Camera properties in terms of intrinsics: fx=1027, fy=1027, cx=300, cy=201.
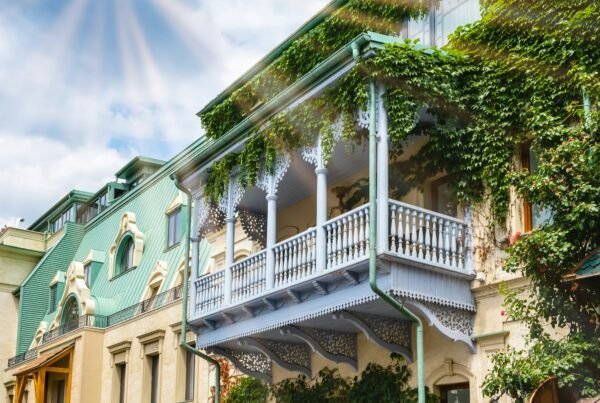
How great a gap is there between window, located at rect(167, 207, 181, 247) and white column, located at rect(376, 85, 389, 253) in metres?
14.6

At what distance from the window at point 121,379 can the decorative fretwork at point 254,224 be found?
10.3m

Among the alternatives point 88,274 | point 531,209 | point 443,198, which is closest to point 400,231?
point 531,209

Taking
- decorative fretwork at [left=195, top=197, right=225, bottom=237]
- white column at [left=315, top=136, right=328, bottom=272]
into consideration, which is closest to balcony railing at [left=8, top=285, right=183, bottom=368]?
decorative fretwork at [left=195, top=197, right=225, bottom=237]

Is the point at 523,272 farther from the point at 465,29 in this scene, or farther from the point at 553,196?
the point at 465,29

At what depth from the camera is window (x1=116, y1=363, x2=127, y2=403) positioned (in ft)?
101

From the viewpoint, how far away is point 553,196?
1374 centimetres

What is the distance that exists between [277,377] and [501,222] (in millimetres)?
6981

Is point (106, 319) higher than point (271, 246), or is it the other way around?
point (106, 319)

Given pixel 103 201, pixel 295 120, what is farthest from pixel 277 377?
pixel 103 201

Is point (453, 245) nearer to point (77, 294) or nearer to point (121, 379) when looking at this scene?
point (121, 379)

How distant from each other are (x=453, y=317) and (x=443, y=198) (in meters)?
2.47

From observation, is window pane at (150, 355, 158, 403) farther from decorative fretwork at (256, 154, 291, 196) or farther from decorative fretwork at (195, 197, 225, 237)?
decorative fretwork at (256, 154, 291, 196)

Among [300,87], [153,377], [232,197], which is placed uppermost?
[300,87]

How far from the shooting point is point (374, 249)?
15.3 m
